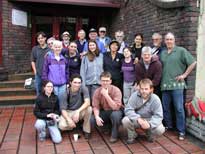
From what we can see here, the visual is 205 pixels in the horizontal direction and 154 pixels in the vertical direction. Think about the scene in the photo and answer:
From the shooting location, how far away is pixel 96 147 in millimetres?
4641

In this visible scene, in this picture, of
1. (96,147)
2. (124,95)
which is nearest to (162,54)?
(124,95)

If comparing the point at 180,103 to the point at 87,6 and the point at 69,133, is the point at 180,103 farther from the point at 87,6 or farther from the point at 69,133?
the point at 87,6

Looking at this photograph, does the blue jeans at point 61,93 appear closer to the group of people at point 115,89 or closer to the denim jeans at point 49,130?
the group of people at point 115,89

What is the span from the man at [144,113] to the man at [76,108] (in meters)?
0.67

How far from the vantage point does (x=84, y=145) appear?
471cm

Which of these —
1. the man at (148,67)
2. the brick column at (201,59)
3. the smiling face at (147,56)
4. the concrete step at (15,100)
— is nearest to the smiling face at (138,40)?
the man at (148,67)

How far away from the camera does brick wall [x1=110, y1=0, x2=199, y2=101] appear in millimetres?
5051

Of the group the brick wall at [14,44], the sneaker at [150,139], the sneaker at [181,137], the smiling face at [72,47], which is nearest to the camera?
the sneaker at [150,139]

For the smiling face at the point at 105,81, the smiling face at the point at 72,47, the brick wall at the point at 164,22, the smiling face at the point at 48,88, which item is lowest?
the smiling face at the point at 48,88

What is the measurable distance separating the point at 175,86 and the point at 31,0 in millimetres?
5411

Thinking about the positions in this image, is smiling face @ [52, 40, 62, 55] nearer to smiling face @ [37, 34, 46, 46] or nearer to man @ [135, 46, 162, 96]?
smiling face @ [37, 34, 46, 46]

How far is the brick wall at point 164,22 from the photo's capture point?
5.05 meters

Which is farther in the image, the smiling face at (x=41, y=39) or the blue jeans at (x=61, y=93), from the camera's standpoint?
the smiling face at (x=41, y=39)

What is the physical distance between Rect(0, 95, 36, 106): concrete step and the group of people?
2255 millimetres
